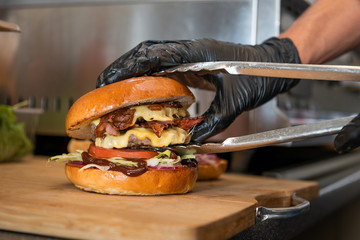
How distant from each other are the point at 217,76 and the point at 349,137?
596 mm

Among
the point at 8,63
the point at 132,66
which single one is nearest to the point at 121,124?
the point at 132,66

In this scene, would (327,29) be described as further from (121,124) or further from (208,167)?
(121,124)

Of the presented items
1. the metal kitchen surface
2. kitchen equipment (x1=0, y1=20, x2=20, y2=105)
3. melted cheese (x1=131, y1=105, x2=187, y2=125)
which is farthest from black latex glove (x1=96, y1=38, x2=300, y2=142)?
kitchen equipment (x1=0, y1=20, x2=20, y2=105)

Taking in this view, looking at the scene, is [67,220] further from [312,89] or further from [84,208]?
[312,89]

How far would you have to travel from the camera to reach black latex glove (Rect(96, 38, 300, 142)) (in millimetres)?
1552

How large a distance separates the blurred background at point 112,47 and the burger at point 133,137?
75 centimetres

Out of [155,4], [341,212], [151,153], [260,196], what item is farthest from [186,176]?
[341,212]

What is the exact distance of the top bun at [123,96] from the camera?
145 centimetres

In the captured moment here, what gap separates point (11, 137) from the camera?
2.43 meters

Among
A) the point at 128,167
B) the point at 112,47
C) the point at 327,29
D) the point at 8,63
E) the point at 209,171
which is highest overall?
the point at 327,29

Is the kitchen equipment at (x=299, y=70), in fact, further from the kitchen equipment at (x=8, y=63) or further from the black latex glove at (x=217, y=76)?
the kitchen equipment at (x=8, y=63)

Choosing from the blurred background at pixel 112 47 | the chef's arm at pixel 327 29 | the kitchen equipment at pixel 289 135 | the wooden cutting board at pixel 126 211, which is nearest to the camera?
the wooden cutting board at pixel 126 211

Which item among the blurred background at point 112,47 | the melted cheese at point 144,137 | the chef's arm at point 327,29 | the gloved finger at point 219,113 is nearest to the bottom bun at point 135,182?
the melted cheese at point 144,137

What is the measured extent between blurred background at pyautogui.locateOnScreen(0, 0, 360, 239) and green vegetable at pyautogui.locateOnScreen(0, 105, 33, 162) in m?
0.18
